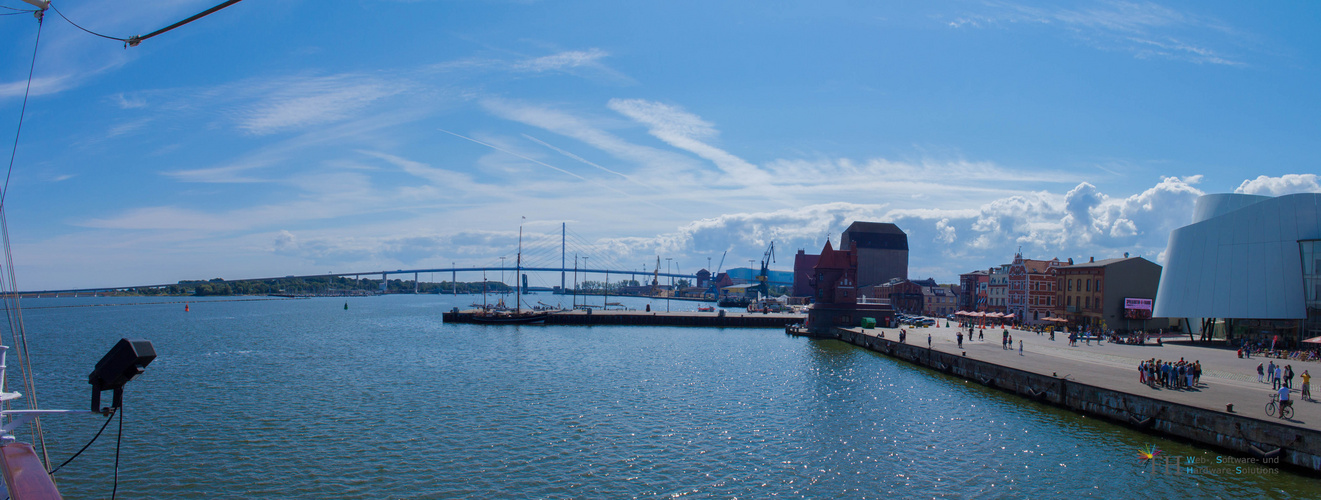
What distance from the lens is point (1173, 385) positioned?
2780 cm

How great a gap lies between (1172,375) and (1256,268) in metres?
25.6

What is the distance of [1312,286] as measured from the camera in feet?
143

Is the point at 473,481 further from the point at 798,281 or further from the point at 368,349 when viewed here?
the point at 798,281

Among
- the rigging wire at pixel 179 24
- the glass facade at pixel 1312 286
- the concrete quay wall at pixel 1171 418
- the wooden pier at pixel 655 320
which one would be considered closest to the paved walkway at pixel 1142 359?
the concrete quay wall at pixel 1171 418

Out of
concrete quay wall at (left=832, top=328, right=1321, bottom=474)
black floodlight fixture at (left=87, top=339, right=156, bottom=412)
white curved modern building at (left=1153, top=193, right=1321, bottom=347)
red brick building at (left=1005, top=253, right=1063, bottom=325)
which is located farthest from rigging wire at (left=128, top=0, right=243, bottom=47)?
red brick building at (left=1005, top=253, right=1063, bottom=325)

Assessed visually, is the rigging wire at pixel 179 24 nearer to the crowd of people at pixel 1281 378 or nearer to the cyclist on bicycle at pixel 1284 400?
the cyclist on bicycle at pixel 1284 400

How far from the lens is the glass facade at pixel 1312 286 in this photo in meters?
43.1

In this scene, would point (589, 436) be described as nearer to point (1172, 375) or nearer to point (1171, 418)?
point (1171, 418)

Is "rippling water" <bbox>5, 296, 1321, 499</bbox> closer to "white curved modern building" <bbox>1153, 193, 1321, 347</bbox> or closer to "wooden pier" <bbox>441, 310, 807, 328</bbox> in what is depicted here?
"white curved modern building" <bbox>1153, 193, 1321, 347</bbox>

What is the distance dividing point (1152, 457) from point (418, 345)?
168ft

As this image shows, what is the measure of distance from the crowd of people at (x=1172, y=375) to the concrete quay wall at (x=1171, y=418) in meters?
3.05

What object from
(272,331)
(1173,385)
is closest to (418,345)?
(272,331)

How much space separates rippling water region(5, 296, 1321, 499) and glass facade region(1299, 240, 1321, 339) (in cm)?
2427

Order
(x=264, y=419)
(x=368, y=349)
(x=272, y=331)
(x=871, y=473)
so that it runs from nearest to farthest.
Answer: (x=871, y=473)
(x=264, y=419)
(x=368, y=349)
(x=272, y=331)
